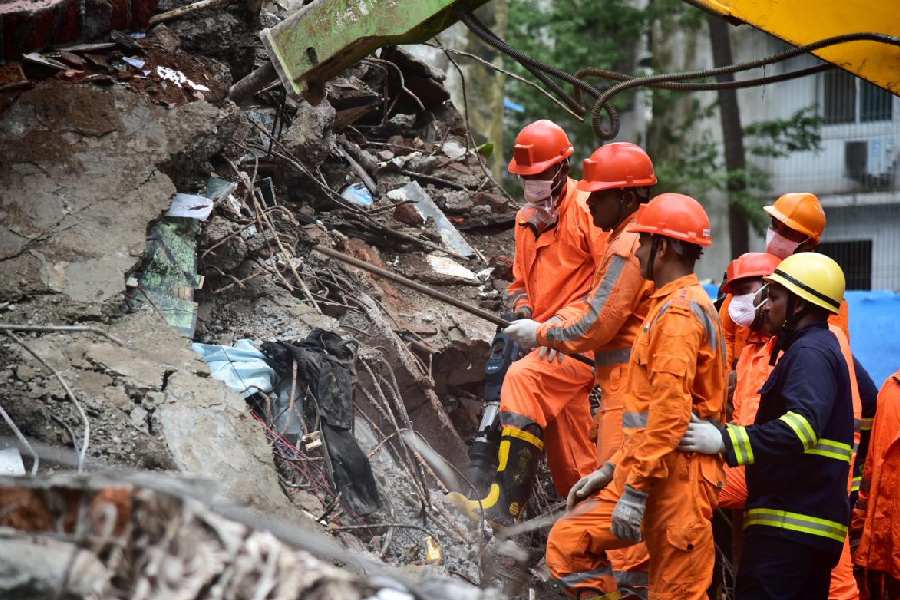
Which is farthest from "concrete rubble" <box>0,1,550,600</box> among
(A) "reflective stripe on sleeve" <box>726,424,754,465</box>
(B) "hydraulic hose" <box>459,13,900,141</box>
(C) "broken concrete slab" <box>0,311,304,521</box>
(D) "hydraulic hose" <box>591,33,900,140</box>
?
(D) "hydraulic hose" <box>591,33,900,140</box>

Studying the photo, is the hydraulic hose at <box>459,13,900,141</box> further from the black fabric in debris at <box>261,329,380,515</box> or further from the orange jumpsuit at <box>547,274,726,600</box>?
the black fabric in debris at <box>261,329,380,515</box>

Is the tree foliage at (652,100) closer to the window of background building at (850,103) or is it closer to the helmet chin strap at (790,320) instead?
the window of background building at (850,103)

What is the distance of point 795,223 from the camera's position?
5.68 meters

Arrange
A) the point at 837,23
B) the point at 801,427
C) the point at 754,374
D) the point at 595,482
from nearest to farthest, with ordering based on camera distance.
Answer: the point at 801,427 < the point at 837,23 < the point at 595,482 < the point at 754,374

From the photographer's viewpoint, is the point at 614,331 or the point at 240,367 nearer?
the point at 614,331

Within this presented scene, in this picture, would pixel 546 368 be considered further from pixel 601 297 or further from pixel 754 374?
pixel 754 374

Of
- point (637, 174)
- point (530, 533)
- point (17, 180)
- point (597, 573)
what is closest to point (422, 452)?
point (530, 533)

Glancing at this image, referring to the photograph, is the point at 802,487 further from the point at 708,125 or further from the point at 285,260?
the point at 708,125

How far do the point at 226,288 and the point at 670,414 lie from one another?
9.18 ft

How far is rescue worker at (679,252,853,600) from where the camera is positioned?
13.6 feet

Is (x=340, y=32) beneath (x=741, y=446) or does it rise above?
above

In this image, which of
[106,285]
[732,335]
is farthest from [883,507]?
[106,285]

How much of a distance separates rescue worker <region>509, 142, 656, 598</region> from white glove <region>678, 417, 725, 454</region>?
2.24 ft

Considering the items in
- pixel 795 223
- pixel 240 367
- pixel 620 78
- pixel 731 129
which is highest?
pixel 620 78
